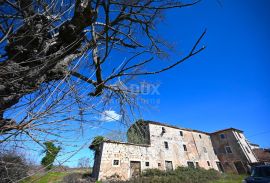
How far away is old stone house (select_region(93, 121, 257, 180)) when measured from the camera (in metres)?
14.1

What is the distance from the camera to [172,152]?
1934 centimetres

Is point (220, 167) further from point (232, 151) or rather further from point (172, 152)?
point (172, 152)

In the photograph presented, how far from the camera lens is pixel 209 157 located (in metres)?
23.4

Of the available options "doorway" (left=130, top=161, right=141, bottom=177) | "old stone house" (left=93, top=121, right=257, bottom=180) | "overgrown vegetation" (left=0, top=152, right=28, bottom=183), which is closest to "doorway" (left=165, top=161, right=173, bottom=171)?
"old stone house" (left=93, top=121, right=257, bottom=180)

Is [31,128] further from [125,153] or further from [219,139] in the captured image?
[219,139]

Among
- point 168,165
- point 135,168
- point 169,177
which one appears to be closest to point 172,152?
point 168,165

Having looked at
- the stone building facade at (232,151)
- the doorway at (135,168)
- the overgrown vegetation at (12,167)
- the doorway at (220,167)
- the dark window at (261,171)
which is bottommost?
the overgrown vegetation at (12,167)

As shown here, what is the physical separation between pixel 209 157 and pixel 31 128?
2782 cm

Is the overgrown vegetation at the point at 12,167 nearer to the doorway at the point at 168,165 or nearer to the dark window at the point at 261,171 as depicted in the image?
the dark window at the point at 261,171

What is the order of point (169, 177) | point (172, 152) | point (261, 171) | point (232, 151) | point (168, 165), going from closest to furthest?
point (261, 171), point (169, 177), point (168, 165), point (172, 152), point (232, 151)

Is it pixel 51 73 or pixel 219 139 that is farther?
A: pixel 219 139

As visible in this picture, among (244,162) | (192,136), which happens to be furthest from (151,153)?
(244,162)

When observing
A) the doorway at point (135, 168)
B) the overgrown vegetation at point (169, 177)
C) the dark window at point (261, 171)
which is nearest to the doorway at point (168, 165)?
the overgrown vegetation at point (169, 177)

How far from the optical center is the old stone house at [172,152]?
14.1m
